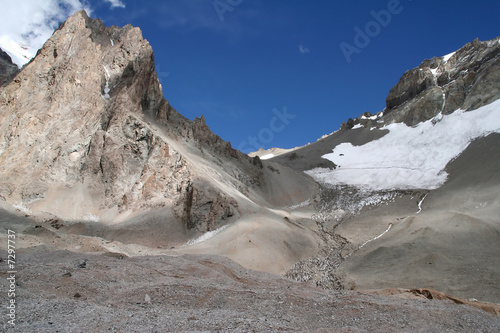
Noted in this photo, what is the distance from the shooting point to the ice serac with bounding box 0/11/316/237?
113ft

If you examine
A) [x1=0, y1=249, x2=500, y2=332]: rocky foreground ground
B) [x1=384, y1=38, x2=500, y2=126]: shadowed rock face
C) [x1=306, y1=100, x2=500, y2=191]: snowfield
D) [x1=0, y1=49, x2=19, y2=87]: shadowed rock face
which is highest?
[x1=0, y1=49, x2=19, y2=87]: shadowed rock face

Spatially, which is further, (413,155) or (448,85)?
(448,85)

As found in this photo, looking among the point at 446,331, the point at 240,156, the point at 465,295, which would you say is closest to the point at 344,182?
the point at 240,156

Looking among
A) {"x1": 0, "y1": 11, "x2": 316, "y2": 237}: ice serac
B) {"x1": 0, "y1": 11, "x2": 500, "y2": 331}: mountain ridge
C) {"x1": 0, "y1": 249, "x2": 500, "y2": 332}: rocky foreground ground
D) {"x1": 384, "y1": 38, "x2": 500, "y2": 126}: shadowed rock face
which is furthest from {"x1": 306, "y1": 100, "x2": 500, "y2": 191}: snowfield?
{"x1": 0, "y1": 249, "x2": 500, "y2": 332}: rocky foreground ground

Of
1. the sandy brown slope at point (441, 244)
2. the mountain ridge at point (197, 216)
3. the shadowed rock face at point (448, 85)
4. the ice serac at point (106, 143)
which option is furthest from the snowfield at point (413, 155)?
the ice serac at point (106, 143)

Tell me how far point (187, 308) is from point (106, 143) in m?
33.6

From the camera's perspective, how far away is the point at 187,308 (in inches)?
373

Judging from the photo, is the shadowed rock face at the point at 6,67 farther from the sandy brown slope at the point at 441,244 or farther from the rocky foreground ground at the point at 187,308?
the rocky foreground ground at the point at 187,308

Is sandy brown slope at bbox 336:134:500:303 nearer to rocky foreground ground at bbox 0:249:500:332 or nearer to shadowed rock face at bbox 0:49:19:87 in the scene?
rocky foreground ground at bbox 0:249:500:332

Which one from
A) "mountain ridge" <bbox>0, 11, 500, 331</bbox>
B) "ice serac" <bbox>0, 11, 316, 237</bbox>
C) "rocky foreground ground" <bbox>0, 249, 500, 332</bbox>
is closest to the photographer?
"rocky foreground ground" <bbox>0, 249, 500, 332</bbox>

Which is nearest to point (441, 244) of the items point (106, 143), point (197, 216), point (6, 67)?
point (197, 216)

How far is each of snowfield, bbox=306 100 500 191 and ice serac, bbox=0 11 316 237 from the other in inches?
413

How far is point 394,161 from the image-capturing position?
185 feet

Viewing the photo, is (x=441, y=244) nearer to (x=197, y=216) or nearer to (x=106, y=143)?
(x=197, y=216)
